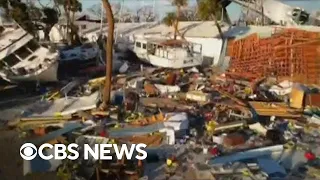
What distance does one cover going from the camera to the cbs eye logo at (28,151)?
34.9ft

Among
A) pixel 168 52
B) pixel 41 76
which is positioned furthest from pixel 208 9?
pixel 41 76

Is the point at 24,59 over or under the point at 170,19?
under

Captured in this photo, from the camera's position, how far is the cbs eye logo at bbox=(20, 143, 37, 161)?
10633 mm

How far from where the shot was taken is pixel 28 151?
11.0 m

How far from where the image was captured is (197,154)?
11.5m

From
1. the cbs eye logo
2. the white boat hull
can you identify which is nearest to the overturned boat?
the white boat hull

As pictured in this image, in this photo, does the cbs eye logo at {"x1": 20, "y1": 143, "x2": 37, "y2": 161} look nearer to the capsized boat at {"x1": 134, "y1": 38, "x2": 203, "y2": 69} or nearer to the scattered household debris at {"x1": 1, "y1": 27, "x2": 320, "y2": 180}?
the scattered household debris at {"x1": 1, "y1": 27, "x2": 320, "y2": 180}

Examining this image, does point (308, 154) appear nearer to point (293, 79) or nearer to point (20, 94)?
point (293, 79)

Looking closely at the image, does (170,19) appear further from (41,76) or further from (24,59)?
(41,76)

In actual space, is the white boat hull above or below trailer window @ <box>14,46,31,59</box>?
below

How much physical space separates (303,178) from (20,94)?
37.2ft

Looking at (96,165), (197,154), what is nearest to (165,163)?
(197,154)

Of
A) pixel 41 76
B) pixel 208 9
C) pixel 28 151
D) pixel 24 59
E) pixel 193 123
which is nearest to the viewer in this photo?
pixel 28 151

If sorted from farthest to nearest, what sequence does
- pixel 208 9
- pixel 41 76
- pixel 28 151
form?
pixel 208 9
pixel 41 76
pixel 28 151
